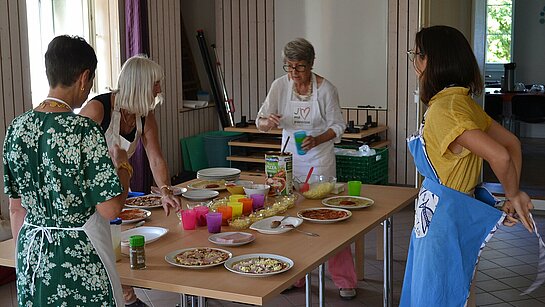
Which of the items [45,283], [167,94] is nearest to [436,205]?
[45,283]

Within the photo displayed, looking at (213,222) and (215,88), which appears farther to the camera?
(215,88)

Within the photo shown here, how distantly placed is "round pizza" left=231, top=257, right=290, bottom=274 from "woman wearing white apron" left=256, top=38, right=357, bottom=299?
176cm

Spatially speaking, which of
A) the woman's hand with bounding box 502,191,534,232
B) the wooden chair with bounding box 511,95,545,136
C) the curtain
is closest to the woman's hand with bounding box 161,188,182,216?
the woman's hand with bounding box 502,191,534,232

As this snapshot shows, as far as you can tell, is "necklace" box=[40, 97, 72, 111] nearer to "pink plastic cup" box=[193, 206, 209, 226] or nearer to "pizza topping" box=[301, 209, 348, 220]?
"pink plastic cup" box=[193, 206, 209, 226]

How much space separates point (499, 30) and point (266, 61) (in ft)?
19.6

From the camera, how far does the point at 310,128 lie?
4559mm

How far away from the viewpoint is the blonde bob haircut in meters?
3.54

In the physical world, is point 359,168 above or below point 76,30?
below

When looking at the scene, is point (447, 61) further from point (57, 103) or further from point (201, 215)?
point (57, 103)

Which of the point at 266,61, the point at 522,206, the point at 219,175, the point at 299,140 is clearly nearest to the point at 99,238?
the point at 522,206

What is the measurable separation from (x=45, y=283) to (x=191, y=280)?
0.49 meters

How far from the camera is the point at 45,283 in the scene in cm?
246

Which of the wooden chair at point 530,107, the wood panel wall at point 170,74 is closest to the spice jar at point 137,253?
the wood panel wall at point 170,74

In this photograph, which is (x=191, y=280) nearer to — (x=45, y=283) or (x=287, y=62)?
(x=45, y=283)
